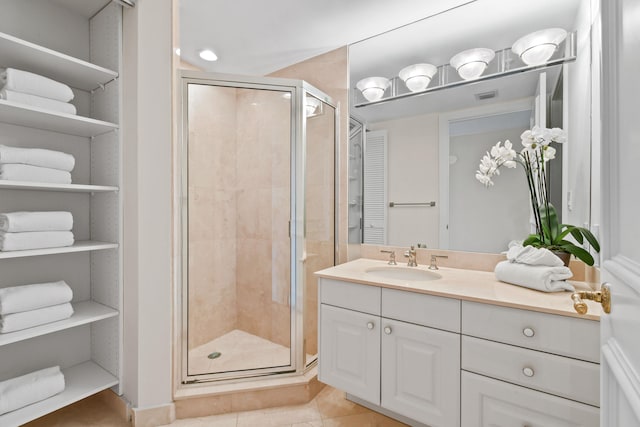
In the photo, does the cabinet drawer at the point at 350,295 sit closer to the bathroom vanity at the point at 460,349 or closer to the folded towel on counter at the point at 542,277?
the bathroom vanity at the point at 460,349

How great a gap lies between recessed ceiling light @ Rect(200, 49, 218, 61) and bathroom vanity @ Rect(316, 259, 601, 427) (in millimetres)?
1853

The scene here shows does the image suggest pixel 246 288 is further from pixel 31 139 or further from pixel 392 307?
pixel 31 139

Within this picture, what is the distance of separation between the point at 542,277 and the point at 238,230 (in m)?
1.95

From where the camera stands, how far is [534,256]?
1425 millimetres

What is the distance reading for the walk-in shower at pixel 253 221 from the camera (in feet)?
6.34

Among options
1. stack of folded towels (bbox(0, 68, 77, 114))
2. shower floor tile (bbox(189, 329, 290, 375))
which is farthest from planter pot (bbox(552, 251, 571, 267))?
stack of folded towels (bbox(0, 68, 77, 114))

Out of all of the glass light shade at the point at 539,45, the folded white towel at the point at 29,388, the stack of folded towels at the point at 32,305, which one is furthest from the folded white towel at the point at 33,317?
the glass light shade at the point at 539,45

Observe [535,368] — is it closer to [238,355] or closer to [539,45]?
[539,45]

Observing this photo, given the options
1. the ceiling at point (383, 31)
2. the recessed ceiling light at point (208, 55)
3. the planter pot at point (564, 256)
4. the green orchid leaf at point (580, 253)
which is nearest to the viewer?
the green orchid leaf at point (580, 253)

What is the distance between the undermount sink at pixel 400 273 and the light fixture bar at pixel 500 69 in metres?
1.13

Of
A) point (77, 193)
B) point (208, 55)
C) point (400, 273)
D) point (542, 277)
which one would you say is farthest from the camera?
point (208, 55)

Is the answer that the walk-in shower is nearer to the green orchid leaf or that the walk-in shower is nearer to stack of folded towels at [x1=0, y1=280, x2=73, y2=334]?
stack of folded towels at [x1=0, y1=280, x2=73, y2=334]

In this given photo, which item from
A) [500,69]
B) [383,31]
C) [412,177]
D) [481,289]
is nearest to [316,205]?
[412,177]

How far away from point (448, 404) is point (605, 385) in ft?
2.86
